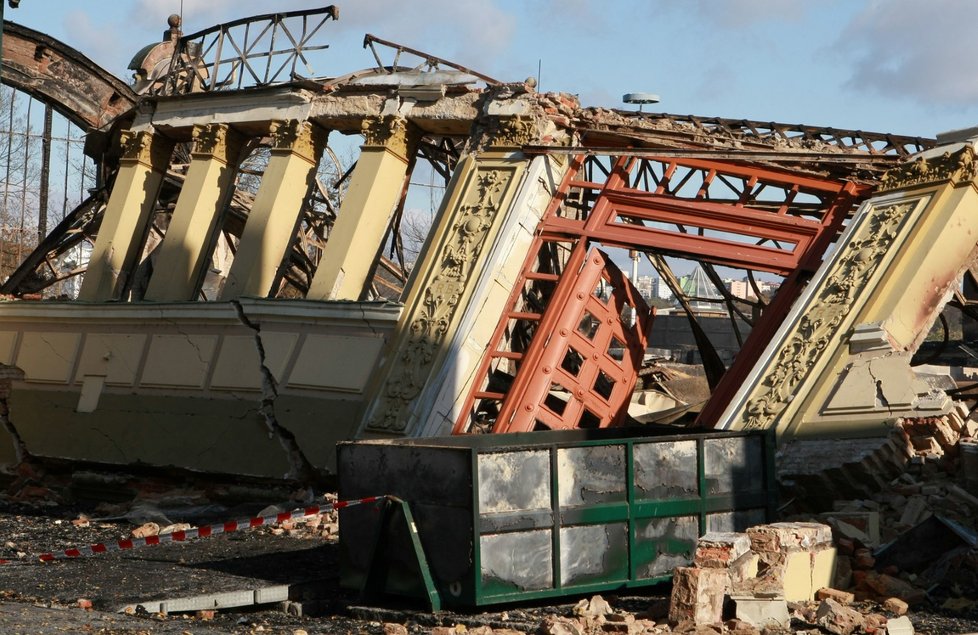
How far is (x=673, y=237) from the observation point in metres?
13.7

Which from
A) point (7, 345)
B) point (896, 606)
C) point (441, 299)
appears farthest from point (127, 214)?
point (896, 606)

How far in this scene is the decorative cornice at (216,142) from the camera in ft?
56.8

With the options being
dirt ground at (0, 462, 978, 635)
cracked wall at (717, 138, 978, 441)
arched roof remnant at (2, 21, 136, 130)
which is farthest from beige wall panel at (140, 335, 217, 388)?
cracked wall at (717, 138, 978, 441)

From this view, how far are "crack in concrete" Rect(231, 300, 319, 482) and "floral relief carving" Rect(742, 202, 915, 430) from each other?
5.26 meters

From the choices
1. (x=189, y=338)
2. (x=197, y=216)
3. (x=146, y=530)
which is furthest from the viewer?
(x=197, y=216)

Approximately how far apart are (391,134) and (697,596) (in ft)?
29.0

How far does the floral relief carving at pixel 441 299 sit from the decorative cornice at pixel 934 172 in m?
4.18

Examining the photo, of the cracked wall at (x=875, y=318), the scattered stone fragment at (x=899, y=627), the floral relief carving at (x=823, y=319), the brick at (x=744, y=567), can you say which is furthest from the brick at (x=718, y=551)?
the floral relief carving at (x=823, y=319)

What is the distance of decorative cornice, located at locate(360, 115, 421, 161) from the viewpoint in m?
15.6

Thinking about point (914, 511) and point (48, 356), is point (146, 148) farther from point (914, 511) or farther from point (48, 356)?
point (914, 511)

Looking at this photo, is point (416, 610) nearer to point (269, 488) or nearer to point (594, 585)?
point (594, 585)

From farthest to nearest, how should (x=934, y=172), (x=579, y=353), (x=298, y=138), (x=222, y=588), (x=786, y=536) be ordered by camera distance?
(x=298, y=138) → (x=579, y=353) → (x=934, y=172) → (x=222, y=588) → (x=786, y=536)

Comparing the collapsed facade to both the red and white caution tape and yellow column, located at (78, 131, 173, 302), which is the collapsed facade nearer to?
yellow column, located at (78, 131, 173, 302)

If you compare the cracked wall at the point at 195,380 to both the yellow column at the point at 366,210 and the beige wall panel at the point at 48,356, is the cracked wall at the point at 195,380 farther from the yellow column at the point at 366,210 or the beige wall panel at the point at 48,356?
Answer: the yellow column at the point at 366,210
